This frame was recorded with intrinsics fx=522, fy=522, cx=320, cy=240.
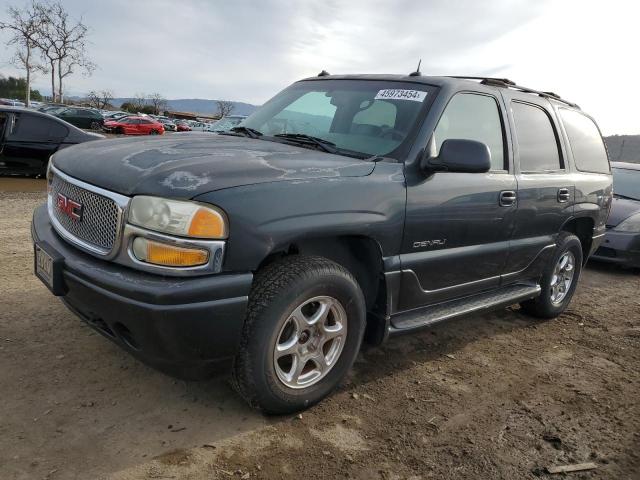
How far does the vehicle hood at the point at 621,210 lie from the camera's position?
22.6ft

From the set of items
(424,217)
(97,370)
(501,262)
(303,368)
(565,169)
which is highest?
(565,169)

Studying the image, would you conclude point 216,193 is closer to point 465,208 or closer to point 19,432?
point 19,432

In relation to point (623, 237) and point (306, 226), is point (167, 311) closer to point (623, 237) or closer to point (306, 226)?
point (306, 226)

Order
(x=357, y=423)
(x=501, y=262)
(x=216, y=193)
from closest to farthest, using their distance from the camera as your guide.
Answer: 1. (x=216, y=193)
2. (x=357, y=423)
3. (x=501, y=262)

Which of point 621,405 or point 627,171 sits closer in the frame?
point 621,405

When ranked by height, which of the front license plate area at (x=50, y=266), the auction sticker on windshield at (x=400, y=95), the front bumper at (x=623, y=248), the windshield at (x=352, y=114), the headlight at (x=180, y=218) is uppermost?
the auction sticker on windshield at (x=400, y=95)

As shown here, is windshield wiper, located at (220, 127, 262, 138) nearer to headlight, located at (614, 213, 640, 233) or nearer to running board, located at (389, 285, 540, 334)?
running board, located at (389, 285, 540, 334)

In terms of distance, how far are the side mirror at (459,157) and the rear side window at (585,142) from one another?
1.93m

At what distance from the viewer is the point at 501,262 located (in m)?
3.68

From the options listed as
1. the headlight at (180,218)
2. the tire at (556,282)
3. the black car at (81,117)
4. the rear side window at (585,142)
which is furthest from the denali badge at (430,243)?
the black car at (81,117)

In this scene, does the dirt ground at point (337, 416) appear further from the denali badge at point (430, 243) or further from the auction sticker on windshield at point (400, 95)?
the auction sticker on windshield at point (400, 95)

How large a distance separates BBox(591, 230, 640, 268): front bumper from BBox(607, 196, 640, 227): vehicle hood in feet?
0.64

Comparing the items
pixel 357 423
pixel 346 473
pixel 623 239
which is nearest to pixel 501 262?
pixel 357 423

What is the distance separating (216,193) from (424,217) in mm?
1297
